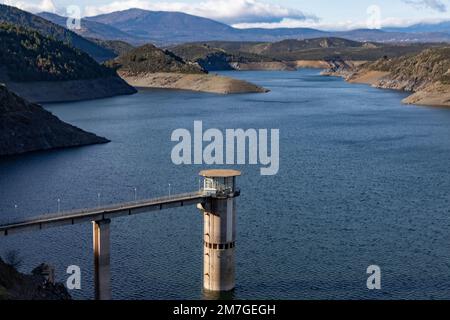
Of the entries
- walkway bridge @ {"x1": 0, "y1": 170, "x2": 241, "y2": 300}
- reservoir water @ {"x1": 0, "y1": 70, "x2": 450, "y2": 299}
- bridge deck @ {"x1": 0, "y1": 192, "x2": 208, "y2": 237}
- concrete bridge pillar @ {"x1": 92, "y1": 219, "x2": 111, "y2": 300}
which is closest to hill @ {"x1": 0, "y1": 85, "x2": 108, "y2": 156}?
reservoir water @ {"x1": 0, "y1": 70, "x2": 450, "y2": 299}

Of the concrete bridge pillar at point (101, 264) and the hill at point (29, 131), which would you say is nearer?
the concrete bridge pillar at point (101, 264)

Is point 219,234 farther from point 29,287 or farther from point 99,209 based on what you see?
point 29,287

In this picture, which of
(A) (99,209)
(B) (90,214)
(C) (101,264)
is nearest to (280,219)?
(A) (99,209)

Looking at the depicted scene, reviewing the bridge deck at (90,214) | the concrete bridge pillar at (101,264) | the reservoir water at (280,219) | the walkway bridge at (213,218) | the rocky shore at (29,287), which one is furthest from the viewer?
the reservoir water at (280,219)

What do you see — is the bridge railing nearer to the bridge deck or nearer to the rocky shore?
the bridge deck

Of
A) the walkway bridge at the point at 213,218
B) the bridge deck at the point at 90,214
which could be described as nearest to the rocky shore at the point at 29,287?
the bridge deck at the point at 90,214

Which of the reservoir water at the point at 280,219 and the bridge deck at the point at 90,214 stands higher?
the bridge deck at the point at 90,214

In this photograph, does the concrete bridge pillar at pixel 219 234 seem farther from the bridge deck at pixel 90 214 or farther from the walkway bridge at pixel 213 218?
the bridge deck at pixel 90 214

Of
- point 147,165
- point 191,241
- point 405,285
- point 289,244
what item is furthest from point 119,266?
point 147,165
